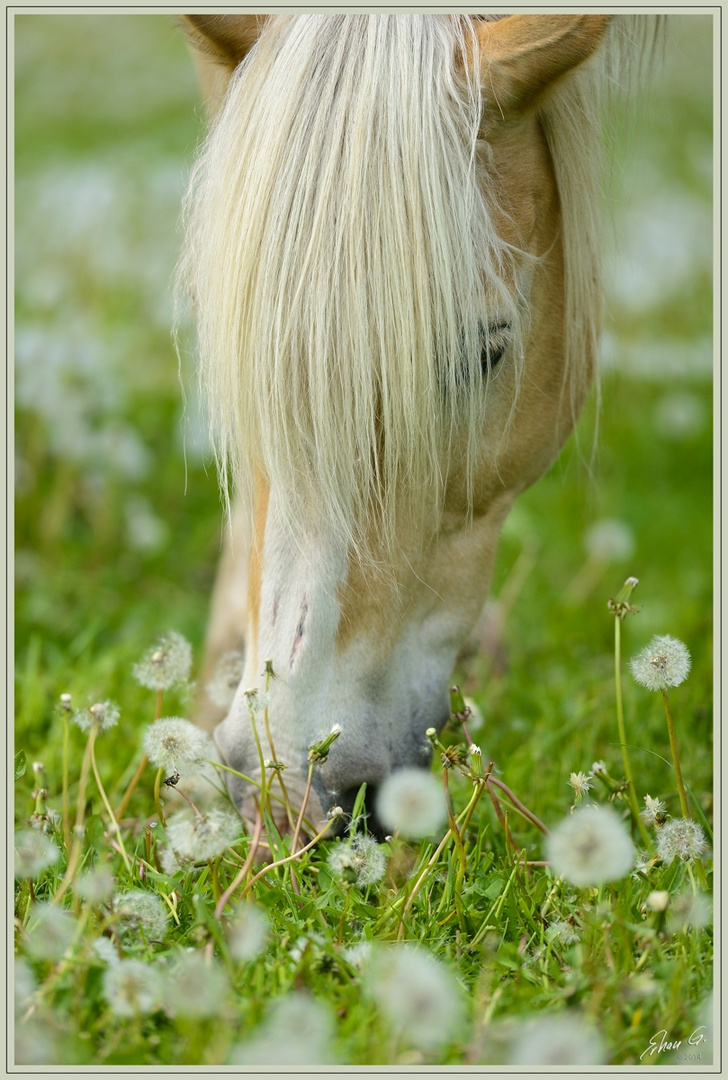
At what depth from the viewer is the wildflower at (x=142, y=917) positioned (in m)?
1.36

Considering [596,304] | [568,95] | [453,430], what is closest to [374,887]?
[453,430]

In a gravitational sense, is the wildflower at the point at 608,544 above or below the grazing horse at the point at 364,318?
below

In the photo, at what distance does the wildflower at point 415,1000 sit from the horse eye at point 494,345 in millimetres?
958

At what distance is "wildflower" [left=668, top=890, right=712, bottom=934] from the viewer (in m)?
1.34

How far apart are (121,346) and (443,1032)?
4291 mm

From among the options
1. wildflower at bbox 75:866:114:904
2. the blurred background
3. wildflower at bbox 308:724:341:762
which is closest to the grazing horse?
wildflower at bbox 308:724:341:762

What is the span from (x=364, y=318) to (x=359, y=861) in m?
0.81

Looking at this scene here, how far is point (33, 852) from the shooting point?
1455 mm

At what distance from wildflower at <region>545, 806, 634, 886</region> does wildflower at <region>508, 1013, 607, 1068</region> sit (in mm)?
177

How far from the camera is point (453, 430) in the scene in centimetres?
164

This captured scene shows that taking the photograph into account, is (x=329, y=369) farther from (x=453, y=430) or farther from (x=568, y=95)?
(x=568, y=95)

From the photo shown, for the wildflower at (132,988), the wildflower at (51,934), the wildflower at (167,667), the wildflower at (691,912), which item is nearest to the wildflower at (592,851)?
the wildflower at (691,912)

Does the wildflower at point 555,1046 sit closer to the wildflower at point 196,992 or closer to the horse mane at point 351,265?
the wildflower at point 196,992

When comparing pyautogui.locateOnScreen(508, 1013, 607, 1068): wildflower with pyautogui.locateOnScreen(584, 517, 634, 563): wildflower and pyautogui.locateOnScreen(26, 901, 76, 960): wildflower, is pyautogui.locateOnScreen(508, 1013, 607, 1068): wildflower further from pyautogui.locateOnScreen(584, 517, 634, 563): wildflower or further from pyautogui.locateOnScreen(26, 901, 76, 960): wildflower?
pyautogui.locateOnScreen(584, 517, 634, 563): wildflower
